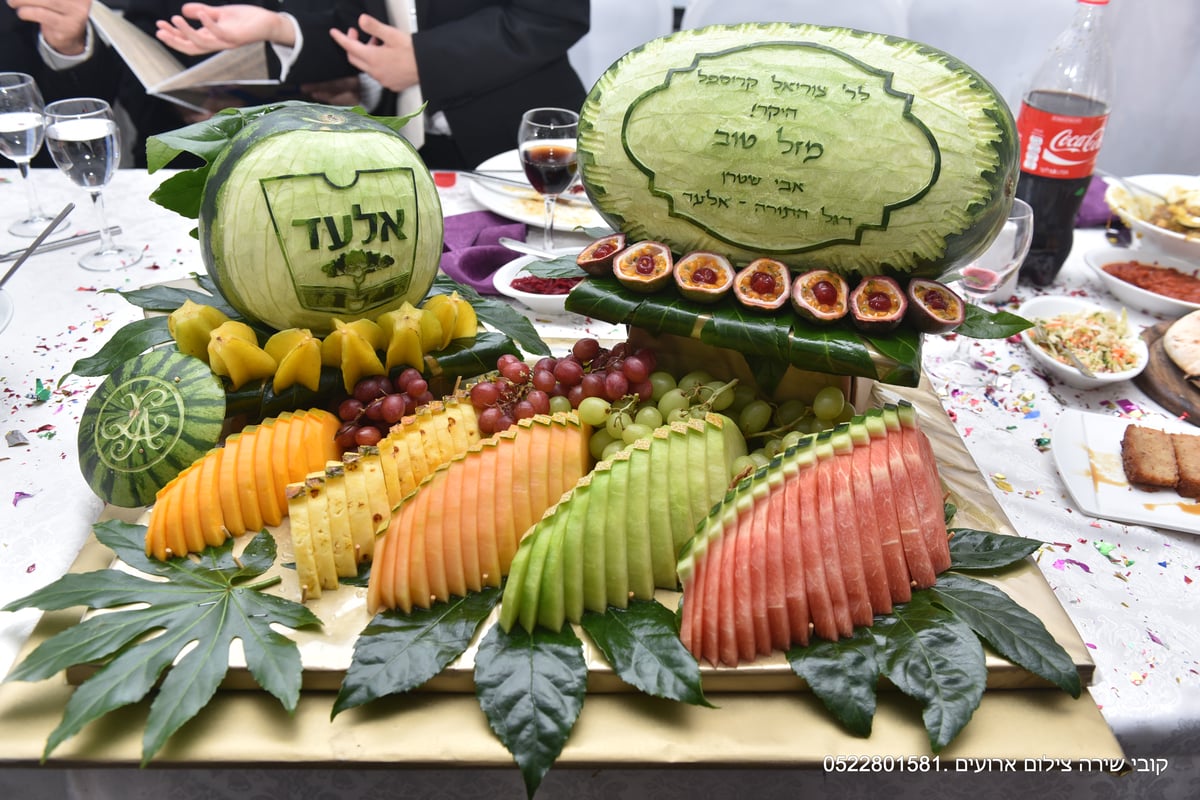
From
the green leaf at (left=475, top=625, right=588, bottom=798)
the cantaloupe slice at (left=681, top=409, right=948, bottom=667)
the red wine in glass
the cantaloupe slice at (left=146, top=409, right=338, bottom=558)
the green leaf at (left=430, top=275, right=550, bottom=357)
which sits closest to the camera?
the green leaf at (left=475, top=625, right=588, bottom=798)

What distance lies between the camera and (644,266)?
1.63m

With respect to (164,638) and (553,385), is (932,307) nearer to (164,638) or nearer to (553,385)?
(553,385)

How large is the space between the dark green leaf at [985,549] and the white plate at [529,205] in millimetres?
1421

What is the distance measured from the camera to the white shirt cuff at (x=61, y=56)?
3.37 metres

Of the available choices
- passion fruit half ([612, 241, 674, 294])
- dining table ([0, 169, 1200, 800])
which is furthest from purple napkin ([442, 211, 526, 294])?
dining table ([0, 169, 1200, 800])

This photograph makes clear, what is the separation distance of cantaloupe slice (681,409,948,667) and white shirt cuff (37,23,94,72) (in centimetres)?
343

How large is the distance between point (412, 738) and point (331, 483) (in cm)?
43

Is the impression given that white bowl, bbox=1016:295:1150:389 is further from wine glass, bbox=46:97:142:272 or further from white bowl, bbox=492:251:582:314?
wine glass, bbox=46:97:142:272

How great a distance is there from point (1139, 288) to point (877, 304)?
1260mm

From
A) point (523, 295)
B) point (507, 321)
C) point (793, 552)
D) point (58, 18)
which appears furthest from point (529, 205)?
point (58, 18)

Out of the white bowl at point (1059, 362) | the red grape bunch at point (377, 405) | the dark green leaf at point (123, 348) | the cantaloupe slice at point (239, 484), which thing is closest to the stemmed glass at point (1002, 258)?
the white bowl at point (1059, 362)

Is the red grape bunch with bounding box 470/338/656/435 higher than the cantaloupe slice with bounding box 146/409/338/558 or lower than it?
higher

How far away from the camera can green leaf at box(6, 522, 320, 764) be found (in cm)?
113

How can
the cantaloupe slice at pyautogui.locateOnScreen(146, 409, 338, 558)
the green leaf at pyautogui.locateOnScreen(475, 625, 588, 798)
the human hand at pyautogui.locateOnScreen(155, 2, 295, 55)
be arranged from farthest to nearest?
the human hand at pyautogui.locateOnScreen(155, 2, 295, 55) → the cantaloupe slice at pyautogui.locateOnScreen(146, 409, 338, 558) → the green leaf at pyautogui.locateOnScreen(475, 625, 588, 798)
